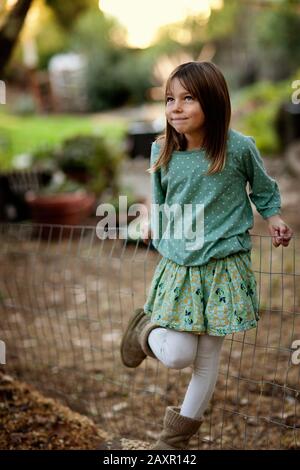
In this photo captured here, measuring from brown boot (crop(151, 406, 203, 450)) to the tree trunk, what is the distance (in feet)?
8.30

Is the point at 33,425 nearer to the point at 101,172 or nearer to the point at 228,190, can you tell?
the point at 228,190

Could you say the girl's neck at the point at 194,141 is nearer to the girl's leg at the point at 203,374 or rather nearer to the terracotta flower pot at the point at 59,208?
the girl's leg at the point at 203,374

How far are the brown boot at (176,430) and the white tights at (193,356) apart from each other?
2 centimetres

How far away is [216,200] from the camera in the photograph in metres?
1.73

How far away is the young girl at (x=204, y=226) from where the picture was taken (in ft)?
5.52

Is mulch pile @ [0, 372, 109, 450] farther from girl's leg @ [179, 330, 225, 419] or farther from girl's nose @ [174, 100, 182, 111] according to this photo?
girl's nose @ [174, 100, 182, 111]

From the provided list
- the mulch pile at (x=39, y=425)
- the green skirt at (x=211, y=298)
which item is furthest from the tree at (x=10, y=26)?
the green skirt at (x=211, y=298)

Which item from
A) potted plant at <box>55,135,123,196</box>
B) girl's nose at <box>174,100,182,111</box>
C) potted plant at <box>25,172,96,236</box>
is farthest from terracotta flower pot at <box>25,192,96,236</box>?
girl's nose at <box>174,100,182,111</box>

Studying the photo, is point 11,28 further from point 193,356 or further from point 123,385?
point 193,356

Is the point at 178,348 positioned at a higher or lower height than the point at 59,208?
lower

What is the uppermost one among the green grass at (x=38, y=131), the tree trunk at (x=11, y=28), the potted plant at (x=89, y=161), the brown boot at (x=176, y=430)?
the green grass at (x=38, y=131)

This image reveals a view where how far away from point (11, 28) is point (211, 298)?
249cm

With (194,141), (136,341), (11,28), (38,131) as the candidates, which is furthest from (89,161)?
(38,131)
